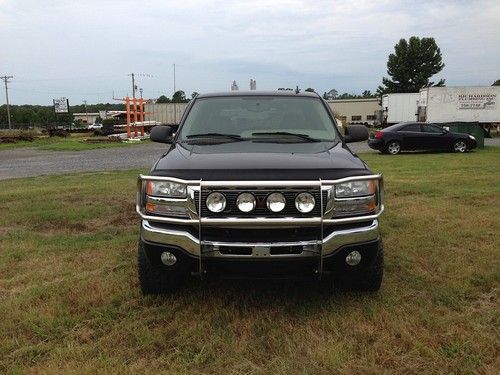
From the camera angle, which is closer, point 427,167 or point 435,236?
point 435,236

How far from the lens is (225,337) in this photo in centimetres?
331

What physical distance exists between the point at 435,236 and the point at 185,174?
3534mm

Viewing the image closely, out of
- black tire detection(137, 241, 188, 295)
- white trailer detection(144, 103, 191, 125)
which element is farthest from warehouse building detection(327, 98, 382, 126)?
black tire detection(137, 241, 188, 295)

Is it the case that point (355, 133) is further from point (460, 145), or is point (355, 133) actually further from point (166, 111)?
point (166, 111)

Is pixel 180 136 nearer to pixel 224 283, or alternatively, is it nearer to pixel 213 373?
pixel 224 283

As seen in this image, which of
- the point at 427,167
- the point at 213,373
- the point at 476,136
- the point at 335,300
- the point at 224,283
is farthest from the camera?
the point at 476,136

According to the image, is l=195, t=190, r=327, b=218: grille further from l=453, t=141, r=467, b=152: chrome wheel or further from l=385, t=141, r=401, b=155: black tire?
l=453, t=141, r=467, b=152: chrome wheel

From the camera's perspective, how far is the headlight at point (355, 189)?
10.9ft

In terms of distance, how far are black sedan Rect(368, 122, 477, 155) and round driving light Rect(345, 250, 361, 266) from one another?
16.4 m

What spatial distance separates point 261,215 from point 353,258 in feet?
2.44

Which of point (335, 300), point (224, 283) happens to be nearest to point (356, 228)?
point (335, 300)

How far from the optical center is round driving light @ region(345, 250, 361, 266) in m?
3.43

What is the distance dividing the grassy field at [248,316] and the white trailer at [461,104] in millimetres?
24679

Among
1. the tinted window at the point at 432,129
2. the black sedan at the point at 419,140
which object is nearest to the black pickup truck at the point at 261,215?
the black sedan at the point at 419,140
